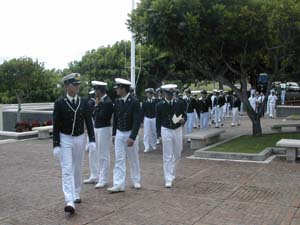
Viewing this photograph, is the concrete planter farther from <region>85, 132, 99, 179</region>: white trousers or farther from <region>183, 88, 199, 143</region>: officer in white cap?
<region>85, 132, 99, 179</region>: white trousers

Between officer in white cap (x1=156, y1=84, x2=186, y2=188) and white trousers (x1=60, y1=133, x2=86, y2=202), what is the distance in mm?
2008

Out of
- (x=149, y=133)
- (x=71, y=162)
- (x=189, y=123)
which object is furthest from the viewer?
(x=189, y=123)

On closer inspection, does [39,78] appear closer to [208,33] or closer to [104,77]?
[104,77]

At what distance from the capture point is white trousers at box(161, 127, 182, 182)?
8.66 meters

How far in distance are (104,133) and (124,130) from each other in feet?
2.08

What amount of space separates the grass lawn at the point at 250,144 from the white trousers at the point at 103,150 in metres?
4.84

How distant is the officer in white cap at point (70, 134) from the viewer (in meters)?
6.79

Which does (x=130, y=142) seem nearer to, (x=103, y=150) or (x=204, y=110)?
(x=103, y=150)

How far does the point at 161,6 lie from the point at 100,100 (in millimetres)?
5635

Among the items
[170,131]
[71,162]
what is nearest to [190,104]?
[170,131]

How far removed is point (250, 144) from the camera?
→ 45.7ft

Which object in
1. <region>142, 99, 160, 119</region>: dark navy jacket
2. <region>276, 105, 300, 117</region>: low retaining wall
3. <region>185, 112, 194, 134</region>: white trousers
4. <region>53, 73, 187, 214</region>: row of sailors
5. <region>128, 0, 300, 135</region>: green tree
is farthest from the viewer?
<region>276, 105, 300, 117</region>: low retaining wall

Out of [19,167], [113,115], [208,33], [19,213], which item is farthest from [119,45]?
[19,213]

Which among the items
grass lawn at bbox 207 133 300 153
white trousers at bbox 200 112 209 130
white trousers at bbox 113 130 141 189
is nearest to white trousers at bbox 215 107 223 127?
white trousers at bbox 200 112 209 130
